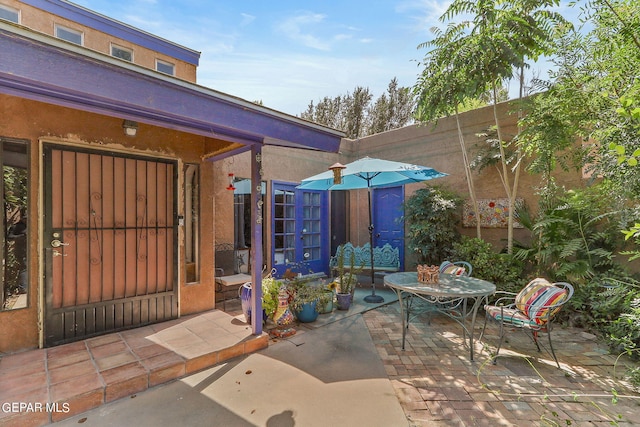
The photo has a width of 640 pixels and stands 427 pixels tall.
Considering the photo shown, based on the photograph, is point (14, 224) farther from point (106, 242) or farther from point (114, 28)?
point (114, 28)

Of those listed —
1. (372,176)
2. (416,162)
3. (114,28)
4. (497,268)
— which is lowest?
(497,268)

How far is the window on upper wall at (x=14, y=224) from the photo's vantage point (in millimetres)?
2691

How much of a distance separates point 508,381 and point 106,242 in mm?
4378

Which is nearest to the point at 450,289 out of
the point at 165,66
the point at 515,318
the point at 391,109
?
the point at 515,318

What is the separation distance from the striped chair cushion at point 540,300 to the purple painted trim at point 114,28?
7.59 m

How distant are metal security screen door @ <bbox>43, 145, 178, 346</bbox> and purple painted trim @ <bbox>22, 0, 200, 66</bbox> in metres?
3.94

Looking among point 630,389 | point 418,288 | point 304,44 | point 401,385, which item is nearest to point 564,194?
point 630,389

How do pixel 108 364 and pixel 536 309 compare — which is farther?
pixel 536 309

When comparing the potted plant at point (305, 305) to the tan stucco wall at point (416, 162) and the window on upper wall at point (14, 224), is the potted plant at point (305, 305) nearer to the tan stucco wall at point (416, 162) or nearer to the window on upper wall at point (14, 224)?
the tan stucco wall at point (416, 162)

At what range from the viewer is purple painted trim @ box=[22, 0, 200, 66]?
5031 mm

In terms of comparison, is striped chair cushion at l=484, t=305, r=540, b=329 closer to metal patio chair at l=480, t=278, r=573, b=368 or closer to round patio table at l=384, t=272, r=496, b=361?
metal patio chair at l=480, t=278, r=573, b=368

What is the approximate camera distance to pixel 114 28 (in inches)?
218

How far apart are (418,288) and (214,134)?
2.68 meters

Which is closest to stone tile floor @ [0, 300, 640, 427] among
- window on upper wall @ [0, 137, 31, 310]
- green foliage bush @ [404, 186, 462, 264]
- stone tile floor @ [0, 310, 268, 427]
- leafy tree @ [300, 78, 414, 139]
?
stone tile floor @ [0, 310, 268, 427]
